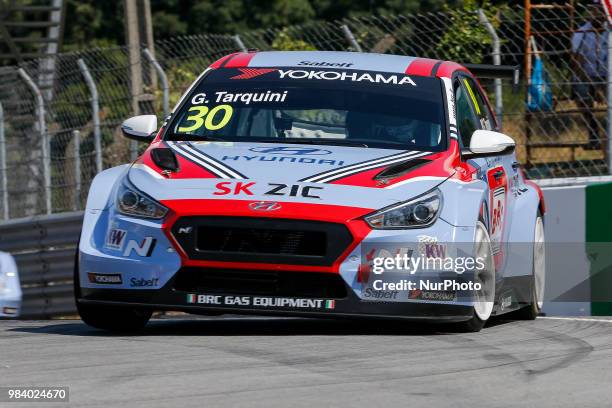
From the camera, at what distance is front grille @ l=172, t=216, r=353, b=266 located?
723 centimetres

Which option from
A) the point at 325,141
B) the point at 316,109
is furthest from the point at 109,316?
the point at 316,109

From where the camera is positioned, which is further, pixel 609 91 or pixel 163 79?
pixel 163 79

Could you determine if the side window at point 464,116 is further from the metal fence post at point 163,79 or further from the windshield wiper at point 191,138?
the metal fence post at point 163,79

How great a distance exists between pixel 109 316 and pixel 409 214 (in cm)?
174

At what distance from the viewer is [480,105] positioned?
959cm

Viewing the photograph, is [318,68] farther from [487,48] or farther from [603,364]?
[487,48]

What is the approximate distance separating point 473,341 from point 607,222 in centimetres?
405

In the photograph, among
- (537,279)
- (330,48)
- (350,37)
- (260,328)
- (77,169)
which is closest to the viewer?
(260,328)

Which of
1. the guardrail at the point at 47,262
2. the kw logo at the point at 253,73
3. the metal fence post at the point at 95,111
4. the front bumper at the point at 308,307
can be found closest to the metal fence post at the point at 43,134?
the metal fence post at the point at 95,111

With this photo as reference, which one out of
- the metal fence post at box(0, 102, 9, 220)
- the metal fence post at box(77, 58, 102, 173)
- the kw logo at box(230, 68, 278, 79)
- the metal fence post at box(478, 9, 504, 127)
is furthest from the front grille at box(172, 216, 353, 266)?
the metal fence post at box(0, 102, 9, 220)

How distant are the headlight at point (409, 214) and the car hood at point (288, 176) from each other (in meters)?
0.04

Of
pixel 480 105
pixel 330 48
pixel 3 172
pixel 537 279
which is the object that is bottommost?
pixel 3 172

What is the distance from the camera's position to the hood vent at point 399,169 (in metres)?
7.56

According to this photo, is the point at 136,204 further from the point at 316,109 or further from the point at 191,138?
the point at 316,109
